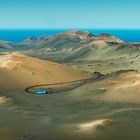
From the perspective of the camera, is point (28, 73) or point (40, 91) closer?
point (40, 91)

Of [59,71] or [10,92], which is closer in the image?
[10,92]

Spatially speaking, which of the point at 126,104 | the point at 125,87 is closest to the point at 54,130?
A: the point at 126,104

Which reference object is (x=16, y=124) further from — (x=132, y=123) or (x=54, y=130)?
(x=132, y=123)

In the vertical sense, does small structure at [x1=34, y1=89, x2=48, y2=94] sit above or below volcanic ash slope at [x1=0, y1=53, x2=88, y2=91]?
below

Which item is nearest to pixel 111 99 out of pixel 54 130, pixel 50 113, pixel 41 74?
pixel 50 113

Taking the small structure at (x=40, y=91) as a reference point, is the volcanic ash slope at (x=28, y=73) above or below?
above

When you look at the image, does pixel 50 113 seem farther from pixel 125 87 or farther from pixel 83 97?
pixel 125 87

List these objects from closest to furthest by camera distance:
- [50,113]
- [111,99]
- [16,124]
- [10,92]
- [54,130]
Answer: [54,130] → [16,124] → [50,113] → [111,99] → [10,92]

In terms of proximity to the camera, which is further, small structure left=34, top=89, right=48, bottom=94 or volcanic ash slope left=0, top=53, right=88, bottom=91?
volcanic ash slope left=0, top=53, right=88, bottom=91

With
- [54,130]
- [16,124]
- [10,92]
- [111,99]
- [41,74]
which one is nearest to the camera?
[54,130]

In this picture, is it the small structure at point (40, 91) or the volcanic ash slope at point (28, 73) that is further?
the volcanic ash slope at point (28, 73)

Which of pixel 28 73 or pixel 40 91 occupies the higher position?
pixel 28 73
